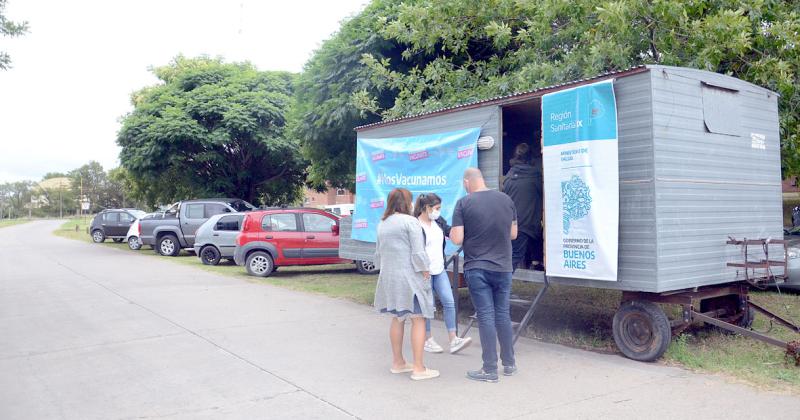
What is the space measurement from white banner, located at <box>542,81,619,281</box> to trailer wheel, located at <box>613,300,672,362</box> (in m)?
0.50

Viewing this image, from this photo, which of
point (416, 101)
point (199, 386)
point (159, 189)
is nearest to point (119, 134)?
point (159, 189)

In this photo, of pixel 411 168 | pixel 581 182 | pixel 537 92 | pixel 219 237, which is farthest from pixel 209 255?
pixel 581 182

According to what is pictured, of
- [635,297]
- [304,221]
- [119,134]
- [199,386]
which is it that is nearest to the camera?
[199,386]

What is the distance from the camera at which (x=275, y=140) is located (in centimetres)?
2416

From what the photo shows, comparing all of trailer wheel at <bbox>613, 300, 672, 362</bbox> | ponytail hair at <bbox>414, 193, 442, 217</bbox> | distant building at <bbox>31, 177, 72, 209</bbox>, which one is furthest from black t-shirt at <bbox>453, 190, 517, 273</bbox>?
distant building at <bbox>31, 177, 72, 209</bbox>

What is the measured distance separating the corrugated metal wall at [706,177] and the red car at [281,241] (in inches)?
371

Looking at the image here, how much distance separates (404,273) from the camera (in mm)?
5578

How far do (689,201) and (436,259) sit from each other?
260cm

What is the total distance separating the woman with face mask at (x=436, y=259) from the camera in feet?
21.6

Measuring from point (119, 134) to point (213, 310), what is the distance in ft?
56.0

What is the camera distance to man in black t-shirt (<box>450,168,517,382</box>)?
555 centimetres

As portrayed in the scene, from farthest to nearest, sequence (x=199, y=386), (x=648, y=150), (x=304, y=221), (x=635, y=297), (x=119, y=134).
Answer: (x=119, y=134) → (x=304, y=221) → (x=635, y=297) → (x=648, y=150) → (x=199, y=386)

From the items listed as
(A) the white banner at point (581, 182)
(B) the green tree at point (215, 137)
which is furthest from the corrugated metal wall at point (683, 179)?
(B) the green tree at point (215, 137)

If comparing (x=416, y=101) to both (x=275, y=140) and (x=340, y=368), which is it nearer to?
(x=340, y=368)
